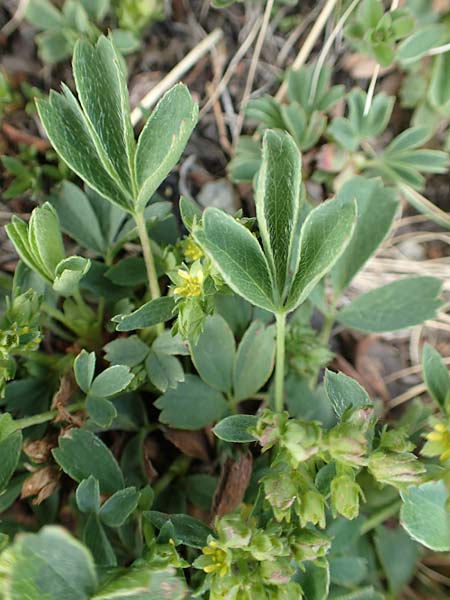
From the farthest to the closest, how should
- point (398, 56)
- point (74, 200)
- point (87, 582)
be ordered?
point (398, 56)
point (74, 200)
point (87, 582)

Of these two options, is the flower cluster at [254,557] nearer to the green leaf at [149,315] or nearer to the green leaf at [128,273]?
the green leaf at [149,315]

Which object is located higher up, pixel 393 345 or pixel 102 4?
pixel 102 4

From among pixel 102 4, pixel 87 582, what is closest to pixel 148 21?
pixel 102 4

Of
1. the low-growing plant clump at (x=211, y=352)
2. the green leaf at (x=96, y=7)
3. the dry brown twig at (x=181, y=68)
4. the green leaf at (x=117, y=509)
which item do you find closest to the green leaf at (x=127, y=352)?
the low-growing plant clump at (x=211, y=352)

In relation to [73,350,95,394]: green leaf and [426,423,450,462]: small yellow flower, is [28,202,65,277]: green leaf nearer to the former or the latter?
[73,350,95,394]: green leaf

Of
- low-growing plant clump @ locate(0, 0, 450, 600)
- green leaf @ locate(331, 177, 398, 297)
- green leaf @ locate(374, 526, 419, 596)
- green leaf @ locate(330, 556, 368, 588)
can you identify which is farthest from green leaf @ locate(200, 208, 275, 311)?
green leaf @ locate(374, 526, 419, 596)

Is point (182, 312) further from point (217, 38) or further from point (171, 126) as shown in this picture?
point (217, 38)

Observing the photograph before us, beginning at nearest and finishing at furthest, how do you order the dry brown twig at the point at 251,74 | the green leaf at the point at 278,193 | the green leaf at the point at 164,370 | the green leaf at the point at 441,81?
the green leaf at the point at 278,193, the green leaf at the point at 164,370, the green leaf at the point at 441,81, the dry brown twig at the point at 251,74

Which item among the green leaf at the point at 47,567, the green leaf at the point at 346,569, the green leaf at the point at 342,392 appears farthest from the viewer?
the green leaf at the point at 346,569
